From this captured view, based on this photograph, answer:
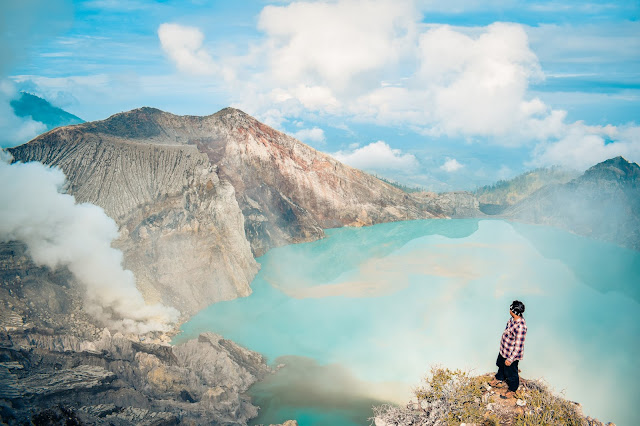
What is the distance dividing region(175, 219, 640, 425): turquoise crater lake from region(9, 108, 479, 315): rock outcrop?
3.54m

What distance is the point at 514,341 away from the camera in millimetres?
9312

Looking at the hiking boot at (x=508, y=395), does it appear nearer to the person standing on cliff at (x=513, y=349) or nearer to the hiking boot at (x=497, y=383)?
the person standing on cliff at (x=513, y=349)

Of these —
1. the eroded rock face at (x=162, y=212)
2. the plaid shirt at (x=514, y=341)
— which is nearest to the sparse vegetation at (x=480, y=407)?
the plaid shirt at (x=514, y=341)

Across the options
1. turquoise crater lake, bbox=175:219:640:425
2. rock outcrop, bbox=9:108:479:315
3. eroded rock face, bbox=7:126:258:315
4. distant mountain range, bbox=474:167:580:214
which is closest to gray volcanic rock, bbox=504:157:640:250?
turquoise crater lake, bbox=175:219:640:425

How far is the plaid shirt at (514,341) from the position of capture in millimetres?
9172

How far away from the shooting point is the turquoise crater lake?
2223 centimetres

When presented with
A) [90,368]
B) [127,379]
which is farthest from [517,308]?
[127,379]

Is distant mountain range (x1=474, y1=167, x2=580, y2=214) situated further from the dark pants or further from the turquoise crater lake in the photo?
the dark pants

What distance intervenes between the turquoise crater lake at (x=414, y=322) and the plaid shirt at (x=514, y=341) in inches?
276

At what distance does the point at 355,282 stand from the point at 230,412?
22.9 metres

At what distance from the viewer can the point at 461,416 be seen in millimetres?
8977

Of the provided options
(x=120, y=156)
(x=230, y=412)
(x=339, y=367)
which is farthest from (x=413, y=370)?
(x=120, y=156)

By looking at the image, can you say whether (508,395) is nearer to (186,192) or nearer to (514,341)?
(514,341)

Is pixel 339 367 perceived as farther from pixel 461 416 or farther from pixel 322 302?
pixel 461 416
